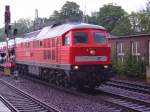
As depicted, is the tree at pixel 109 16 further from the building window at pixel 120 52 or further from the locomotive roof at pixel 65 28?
the locomotive roof at pixel 65 28

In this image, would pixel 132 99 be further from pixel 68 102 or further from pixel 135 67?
pixel 135 67

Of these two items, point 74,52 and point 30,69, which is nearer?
point 74,52

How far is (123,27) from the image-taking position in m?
72.6

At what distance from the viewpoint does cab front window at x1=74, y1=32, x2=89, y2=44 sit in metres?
19.5

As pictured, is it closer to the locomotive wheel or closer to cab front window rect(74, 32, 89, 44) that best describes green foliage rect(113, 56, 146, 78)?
the locomotive wheel

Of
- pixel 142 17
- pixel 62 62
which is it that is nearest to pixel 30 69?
pixel 62 62

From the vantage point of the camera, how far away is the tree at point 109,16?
78.6m

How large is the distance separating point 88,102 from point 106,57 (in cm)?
383

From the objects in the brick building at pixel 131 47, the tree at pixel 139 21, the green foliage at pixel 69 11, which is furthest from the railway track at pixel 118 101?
the green foliage at pixel 69 11

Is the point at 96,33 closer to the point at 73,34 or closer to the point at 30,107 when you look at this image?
the point at 73,34

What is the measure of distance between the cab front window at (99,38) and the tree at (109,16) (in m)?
58.6

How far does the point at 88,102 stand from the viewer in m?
16.4

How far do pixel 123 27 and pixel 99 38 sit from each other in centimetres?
5331

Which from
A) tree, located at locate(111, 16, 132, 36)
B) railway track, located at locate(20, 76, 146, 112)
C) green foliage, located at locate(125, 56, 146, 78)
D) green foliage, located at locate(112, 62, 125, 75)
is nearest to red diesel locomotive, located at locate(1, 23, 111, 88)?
railway track, located at locate(20, 76, 146, 112)
